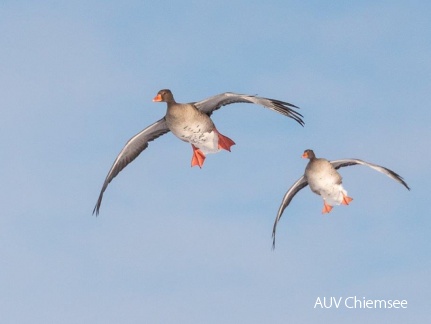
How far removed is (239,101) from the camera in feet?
98.9

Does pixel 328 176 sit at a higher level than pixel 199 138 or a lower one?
higher

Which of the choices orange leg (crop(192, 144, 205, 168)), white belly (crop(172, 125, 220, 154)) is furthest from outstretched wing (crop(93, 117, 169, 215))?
white belly (crop(172, 125, 220, 154))

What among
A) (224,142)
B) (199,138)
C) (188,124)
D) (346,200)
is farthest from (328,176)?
(188,124)

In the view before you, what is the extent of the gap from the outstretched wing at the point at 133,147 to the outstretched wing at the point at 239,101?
234 centimetres

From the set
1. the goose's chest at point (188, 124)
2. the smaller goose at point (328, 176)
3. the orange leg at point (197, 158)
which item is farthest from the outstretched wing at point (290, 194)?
the goose's chest at point (188, 124)

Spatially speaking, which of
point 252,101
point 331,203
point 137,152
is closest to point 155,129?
point 137,152

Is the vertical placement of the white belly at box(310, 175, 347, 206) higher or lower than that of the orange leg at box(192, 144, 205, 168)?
lower

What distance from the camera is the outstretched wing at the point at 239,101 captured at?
2833cm

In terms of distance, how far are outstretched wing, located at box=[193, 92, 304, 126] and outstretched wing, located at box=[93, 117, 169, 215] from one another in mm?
2337

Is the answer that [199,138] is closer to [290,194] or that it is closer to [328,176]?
[328,176]

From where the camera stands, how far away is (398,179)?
112 ft

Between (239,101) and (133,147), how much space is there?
17.5 feet

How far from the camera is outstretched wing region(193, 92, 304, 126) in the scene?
2833cm

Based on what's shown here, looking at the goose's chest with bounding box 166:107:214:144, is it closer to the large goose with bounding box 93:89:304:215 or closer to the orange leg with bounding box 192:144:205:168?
the large goose with bounding box 93:89:304:215
